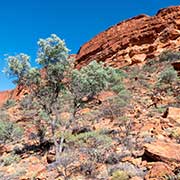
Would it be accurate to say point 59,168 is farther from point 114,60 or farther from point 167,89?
point 114,60

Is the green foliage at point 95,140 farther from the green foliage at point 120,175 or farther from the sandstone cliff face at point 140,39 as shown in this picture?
the sandstone cliff face at point 140,39

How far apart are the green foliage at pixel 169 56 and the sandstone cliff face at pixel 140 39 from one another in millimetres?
2108

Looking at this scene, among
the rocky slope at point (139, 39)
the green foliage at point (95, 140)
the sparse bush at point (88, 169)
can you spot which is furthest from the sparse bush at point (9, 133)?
the rocky slope at point (139, 39)

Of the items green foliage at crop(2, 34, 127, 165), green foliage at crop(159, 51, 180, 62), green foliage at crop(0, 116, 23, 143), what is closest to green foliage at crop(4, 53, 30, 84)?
green foliage at crop(2, 34, 127, 165)

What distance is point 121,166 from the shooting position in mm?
7965

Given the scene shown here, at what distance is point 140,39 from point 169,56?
8.52m

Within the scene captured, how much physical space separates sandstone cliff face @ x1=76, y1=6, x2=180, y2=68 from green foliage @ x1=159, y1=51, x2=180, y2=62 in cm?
211

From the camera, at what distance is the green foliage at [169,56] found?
96.1 feet

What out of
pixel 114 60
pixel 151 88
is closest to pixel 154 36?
pixel 114 60

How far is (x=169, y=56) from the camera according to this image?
30.0m

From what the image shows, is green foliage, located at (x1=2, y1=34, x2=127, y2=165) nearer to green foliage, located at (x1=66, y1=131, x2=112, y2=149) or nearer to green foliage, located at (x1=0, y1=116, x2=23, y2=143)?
green foliage, located at (x1=66, y1=131, x2=112, y2=149)

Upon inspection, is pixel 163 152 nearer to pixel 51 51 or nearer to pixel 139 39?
pixel 51 51

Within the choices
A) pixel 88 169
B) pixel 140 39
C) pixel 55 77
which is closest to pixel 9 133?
pixel 55 77

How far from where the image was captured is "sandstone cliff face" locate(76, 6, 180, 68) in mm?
34938
